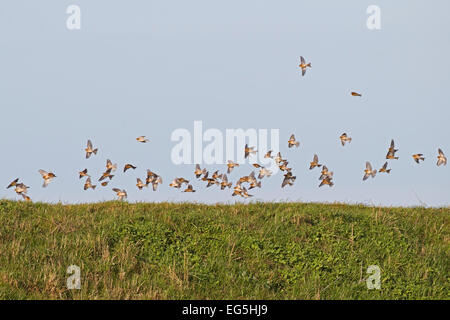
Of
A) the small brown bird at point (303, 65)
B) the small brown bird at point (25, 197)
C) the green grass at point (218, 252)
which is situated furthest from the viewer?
the small brown bird at point (303, 65)

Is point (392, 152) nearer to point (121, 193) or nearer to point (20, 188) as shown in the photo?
point (121, 193)

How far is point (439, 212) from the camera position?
55.8 feet

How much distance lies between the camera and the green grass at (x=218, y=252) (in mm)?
10922

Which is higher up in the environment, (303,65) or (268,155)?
(303,65)

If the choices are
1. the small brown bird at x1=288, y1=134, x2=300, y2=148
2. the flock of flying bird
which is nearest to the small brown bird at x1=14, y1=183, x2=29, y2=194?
the flock of flying bird

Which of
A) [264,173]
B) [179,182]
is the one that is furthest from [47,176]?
[264,173]

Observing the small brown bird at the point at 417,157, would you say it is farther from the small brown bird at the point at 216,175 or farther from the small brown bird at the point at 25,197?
the small brown bird at the point at 25,197

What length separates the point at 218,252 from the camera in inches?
479

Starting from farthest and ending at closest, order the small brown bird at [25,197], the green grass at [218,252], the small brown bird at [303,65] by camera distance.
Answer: the small brown bird at [303,65], the small brown bird at [25,197], the green grass at [218,252]

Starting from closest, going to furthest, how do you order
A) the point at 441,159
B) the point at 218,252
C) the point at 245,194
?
the point at 218,252 < the point at 245,194 < the point at 441,159

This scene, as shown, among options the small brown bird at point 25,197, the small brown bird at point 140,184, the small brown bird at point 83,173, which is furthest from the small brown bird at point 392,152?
the small brown bird at point 25,197

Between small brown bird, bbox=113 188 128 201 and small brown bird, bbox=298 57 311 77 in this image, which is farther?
small brown bird, bbox=298 57 311 77

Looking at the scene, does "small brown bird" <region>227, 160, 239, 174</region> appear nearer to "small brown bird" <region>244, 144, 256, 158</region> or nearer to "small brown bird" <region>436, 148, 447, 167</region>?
"small brown bird" <region>244, 144, 256, 158</region>

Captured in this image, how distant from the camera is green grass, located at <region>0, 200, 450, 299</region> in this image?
10.9m
